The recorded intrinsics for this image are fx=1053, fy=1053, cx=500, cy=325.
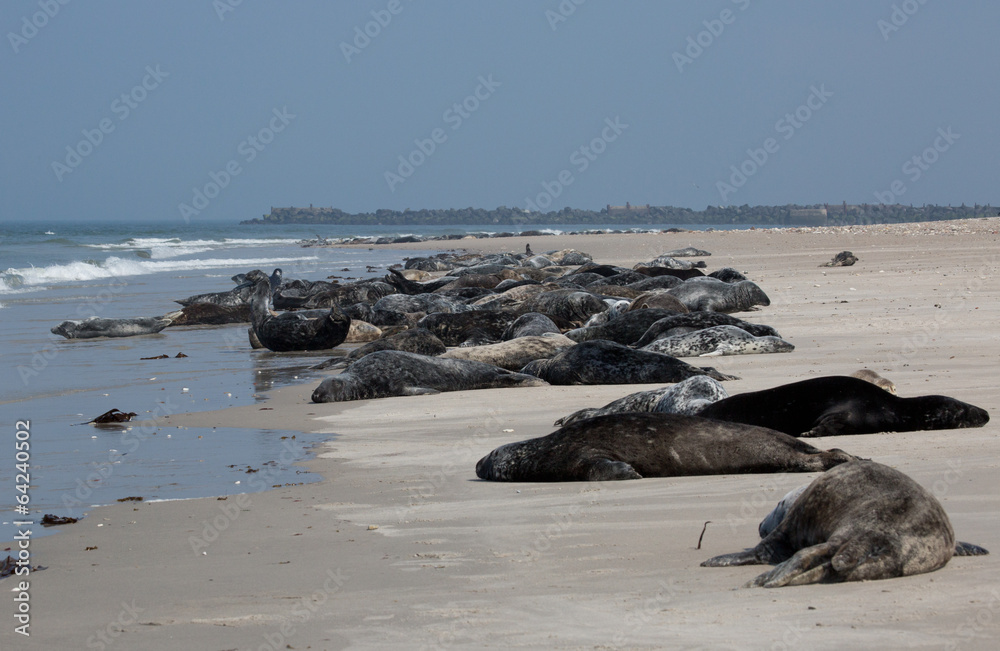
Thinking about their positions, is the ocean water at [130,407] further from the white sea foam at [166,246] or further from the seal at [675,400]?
the white sea foam at [166,246]

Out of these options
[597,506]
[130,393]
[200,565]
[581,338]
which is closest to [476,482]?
[597,506]

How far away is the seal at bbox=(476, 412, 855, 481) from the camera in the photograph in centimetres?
468

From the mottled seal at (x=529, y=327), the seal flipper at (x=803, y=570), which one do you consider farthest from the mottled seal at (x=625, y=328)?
the seal flipper at (x=803, y=570)

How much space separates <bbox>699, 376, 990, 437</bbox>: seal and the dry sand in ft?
0.48

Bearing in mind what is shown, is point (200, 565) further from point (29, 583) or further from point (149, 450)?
point (149, 450)

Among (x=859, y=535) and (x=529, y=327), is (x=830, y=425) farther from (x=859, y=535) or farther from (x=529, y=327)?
(x=529, y=327)

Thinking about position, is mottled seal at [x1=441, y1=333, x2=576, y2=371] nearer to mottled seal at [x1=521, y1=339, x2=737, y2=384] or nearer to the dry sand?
mottled seal at [x1=521, y1=339, x2=737, y2=384]

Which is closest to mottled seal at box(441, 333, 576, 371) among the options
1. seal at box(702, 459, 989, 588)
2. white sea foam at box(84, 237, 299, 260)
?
seal at box(702, 459, 989, 588)

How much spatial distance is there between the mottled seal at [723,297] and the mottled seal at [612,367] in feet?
18.0

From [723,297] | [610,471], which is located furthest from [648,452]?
[723,297]

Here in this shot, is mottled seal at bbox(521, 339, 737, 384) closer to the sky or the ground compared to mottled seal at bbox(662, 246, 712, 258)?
closer to the ground

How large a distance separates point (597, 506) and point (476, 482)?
35.1 inches

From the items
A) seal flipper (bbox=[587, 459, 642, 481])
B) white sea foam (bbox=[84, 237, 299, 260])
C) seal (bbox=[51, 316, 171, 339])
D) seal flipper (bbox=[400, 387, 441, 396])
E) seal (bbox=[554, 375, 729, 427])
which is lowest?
white sea foam (bbox=[84, 237, 299, 260])

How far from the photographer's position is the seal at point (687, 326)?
9.77 m
